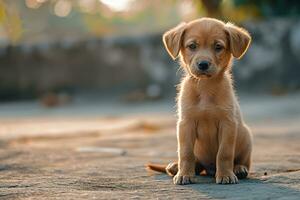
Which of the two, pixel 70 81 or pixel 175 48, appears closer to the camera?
pixel 175 48

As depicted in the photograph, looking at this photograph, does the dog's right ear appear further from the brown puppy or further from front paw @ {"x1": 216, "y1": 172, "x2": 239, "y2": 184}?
front paw @ {"x1": 216, "y1": 172, "x2": 239, "y2": 184}

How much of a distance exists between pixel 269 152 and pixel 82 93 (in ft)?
36.2

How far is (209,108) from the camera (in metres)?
4.56

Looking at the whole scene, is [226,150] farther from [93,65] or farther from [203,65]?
[93,65]

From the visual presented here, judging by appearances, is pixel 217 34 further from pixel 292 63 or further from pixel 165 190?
pixel 292 63

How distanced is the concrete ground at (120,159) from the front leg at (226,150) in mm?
110

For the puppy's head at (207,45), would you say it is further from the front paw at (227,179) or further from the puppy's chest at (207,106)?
the front paw at (227,179)

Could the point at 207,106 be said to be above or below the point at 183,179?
above

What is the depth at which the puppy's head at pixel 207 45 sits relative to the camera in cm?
457

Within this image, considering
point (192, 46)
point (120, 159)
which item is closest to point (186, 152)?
point (192, 46)

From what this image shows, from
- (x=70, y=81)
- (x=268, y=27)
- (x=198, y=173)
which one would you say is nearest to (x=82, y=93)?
(x=70, y=81)

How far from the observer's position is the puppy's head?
4.57m

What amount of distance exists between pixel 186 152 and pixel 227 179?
383 millimetres

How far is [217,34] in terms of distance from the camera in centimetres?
466
